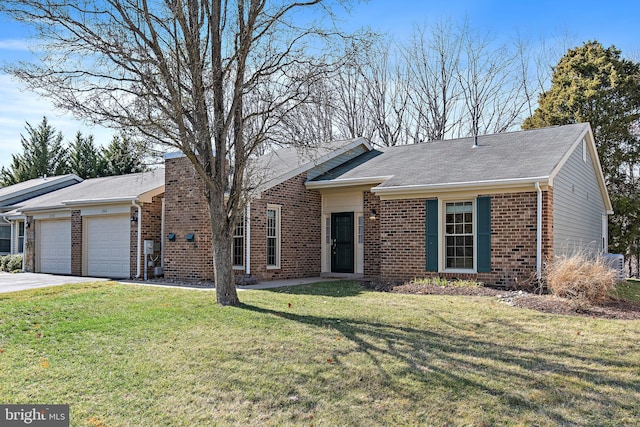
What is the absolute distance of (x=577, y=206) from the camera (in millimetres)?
14148

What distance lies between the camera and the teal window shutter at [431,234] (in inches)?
486

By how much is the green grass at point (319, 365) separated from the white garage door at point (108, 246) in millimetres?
6867

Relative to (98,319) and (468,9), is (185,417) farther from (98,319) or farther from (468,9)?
(468,9)

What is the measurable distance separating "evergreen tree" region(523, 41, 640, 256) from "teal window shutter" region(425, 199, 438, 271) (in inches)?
450

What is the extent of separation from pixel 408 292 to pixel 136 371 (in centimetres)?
694

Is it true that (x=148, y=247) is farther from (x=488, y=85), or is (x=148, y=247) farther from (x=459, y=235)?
(x=488, y=85)

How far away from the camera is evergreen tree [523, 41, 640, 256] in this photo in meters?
19.9

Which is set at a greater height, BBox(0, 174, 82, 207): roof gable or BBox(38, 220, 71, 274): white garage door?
BBox(0, 174, 82, 207): roof gable

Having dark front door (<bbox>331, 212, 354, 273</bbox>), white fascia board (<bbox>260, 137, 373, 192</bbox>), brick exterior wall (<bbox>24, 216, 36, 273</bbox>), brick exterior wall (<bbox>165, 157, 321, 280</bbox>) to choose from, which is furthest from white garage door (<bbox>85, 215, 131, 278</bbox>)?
dark front door (<bbox>331, 212, 354, 273</bbox>)

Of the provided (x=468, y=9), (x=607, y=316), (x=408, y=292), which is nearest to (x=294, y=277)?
(x=408, y=292)

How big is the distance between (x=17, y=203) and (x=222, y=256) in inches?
695

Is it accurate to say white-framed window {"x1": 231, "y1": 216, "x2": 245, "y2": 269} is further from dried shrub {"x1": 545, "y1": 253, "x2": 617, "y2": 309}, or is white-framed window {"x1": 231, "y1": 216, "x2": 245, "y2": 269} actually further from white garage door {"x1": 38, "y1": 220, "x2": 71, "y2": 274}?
dried shrub {"x1": 545, "y1": 253, "x2": 617, "y2": 309}

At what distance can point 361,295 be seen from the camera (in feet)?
34.4

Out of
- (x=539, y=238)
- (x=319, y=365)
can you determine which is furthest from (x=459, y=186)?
(x=319, y=365)
